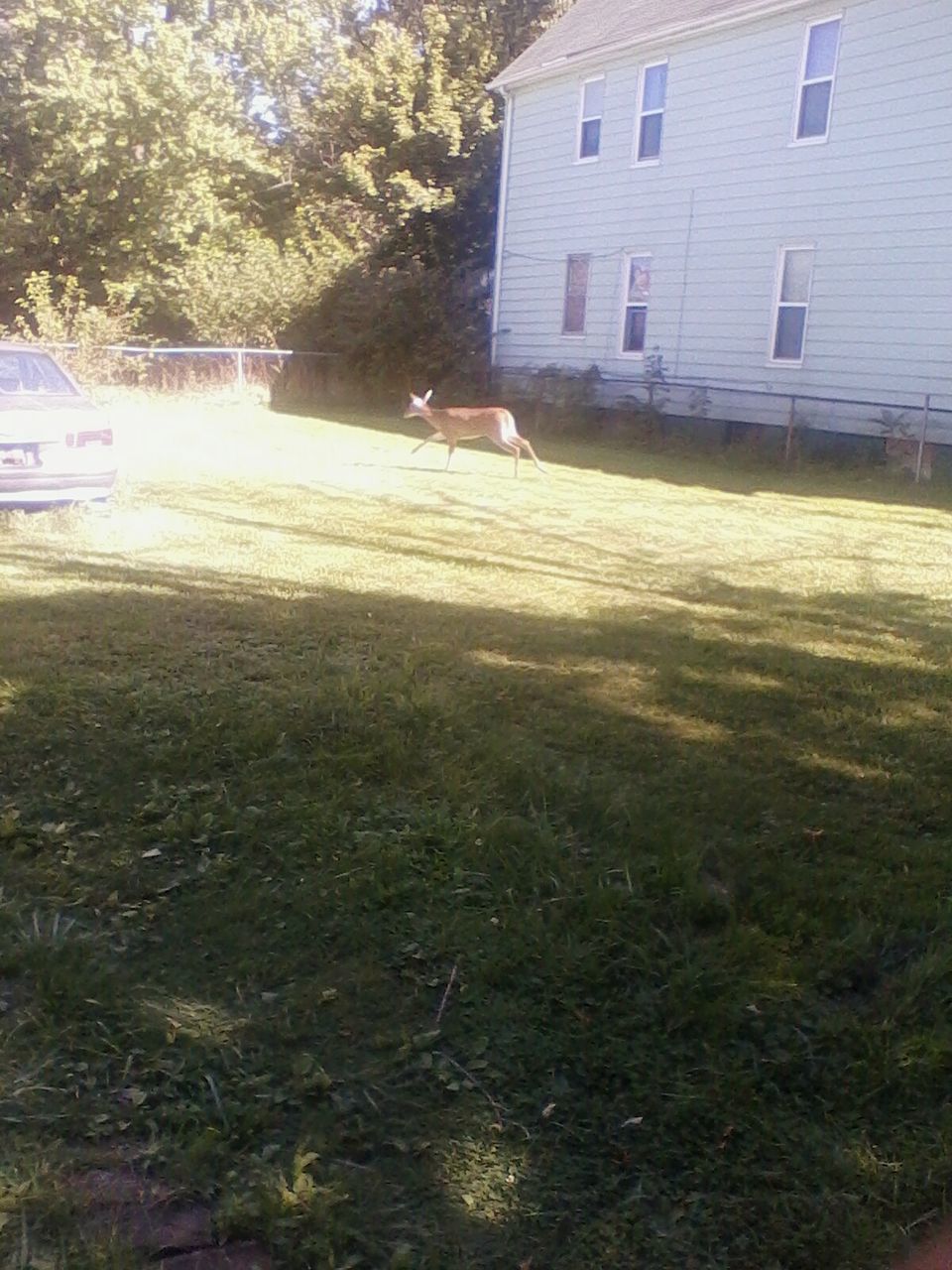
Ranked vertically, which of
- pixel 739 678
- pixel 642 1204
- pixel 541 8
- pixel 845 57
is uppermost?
pixel 541 8

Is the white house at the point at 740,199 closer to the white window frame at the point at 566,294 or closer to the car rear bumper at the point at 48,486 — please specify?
the white window frame at the point at 566,294

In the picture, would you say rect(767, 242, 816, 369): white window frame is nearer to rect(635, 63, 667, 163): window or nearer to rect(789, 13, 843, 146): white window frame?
rect(789, 13, 843, 146): white window frame

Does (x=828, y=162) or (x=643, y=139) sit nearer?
(x=828, y=162)

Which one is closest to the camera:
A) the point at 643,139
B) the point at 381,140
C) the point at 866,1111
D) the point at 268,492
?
the point at 866,1111

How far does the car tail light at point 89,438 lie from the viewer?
33.5 feet

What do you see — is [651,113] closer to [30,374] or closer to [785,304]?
[785,304]

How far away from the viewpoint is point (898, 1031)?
3393 millimetres

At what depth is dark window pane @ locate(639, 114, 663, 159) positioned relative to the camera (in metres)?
20.2

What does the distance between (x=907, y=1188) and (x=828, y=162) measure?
16.6 metres

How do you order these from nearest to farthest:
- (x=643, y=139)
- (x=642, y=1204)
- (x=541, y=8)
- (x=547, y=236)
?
(x=642, y=1204), (x=643, y=139), (x=547, y=236), (x=541, y=8)

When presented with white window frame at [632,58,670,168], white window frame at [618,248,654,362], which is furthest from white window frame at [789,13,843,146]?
white window frame at [618,248,654,362]

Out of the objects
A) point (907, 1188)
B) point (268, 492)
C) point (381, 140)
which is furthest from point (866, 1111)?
point (381, 140)

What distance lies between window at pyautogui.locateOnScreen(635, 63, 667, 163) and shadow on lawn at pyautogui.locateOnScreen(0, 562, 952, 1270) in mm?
16101

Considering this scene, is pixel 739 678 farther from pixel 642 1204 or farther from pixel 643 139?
pixel 643 139
